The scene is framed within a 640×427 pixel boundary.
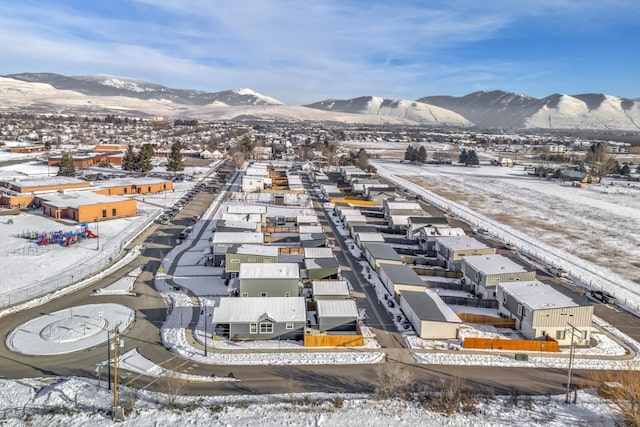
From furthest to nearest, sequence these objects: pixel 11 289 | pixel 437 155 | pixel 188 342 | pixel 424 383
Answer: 1. pixel 437 155
2. pixel 11 289
3. pixel 188 342
4. pixel 424 383

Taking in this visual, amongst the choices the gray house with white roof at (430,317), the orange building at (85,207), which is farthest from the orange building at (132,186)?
the gray house with white roof at (430,317)

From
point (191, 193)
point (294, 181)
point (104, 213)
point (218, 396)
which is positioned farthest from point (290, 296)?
point (294, 181)

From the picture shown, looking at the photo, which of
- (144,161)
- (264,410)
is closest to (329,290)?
(264,410)

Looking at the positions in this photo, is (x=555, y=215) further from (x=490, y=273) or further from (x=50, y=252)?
(x=50, y=252)

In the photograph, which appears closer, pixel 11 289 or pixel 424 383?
pixel 424 383

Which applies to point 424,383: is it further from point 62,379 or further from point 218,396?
point 62,379

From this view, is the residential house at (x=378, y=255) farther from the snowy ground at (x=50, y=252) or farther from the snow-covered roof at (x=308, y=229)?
the snowy ground at (x=50, y=252)
